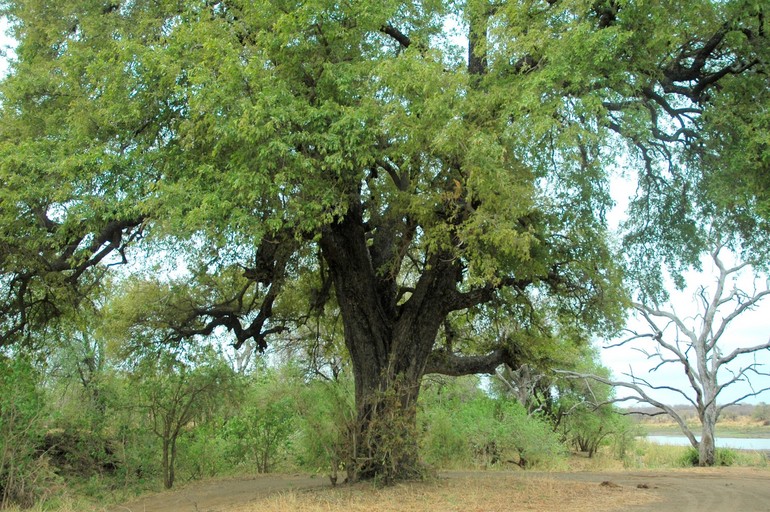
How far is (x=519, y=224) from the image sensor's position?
1035 cm

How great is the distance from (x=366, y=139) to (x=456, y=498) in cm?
603

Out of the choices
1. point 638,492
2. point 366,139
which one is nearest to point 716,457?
point 638,492

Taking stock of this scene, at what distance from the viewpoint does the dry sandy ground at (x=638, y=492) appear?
1011 centimetres

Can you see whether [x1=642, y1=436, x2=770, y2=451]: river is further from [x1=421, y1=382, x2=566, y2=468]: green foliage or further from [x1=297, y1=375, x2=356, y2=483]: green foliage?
[x1=297, y1=375, x2=356, y2=483]: green foliage

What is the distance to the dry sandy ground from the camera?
33.2 ft

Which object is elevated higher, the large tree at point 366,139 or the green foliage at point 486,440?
the large tree at point 366,139

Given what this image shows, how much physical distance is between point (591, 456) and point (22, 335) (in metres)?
23.8

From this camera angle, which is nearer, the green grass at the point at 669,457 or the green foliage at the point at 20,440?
the green foliage at the point at 20,440

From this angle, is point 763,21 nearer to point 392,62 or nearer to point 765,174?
point 765,174

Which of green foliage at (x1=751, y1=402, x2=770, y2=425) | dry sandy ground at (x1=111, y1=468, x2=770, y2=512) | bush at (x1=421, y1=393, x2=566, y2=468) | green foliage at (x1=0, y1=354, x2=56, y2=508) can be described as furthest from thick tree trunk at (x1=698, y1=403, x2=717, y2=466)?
green foliage at (x1=751, y1=402, x2=770, y2=425)

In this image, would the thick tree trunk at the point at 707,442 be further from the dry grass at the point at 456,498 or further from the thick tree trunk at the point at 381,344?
the thick tree trunk at the point at 381,344

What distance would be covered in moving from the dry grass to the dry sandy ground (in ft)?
0.37

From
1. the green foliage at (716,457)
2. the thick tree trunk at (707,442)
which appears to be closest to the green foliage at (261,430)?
the thick tree trunk at (707,442)

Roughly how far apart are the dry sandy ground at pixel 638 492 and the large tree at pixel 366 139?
3083mm
